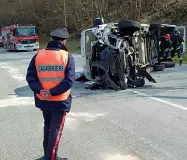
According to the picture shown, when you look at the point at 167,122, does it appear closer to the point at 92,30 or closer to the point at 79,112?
the point at 79,112

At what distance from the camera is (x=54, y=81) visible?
376cm

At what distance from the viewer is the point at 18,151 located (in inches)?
184

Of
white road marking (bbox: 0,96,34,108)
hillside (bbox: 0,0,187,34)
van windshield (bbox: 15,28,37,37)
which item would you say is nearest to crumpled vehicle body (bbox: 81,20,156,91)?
white road marking (bbox: 0,96,34,108)

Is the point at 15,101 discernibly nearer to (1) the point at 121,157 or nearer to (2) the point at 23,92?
(2) the point at 23,92

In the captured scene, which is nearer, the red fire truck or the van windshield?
the red fire truck

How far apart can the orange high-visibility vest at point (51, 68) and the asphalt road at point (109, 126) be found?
Result: 1115 millimetres

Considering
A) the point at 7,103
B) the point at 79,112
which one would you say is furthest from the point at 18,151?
the point at 7,103

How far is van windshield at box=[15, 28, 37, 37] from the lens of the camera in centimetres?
3178

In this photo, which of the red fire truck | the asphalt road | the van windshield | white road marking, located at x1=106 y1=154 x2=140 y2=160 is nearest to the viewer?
white road marking, located at x1=106 y1=154 x2=140 y2=160


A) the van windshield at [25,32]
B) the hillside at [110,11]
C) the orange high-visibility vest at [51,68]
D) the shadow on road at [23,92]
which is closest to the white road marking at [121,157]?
the orange high-visibility vest at [51,68]

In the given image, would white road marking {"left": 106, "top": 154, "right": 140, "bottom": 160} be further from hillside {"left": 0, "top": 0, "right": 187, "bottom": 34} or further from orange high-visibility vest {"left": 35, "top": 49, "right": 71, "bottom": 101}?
hillside {"left": 0, "top": 0, "right": 187, "bottom": 34}

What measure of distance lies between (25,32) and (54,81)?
29.2 m

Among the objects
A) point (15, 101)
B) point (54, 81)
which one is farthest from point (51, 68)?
point (15, 101)

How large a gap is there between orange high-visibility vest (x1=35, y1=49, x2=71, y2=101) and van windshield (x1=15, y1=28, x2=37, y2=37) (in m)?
28.9
